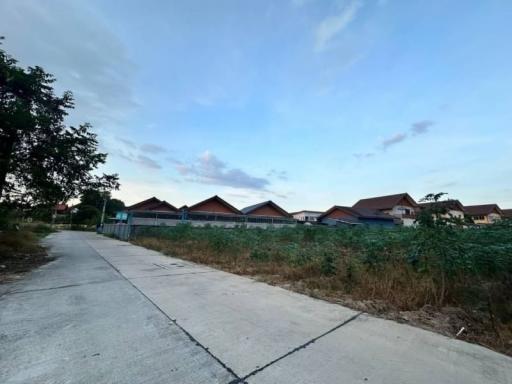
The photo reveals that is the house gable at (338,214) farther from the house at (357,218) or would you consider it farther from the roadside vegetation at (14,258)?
the roadside vegetation at (14,258)

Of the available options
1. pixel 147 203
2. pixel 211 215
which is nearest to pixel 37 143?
pixel 211 215

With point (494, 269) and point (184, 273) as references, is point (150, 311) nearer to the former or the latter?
point (184, 273)

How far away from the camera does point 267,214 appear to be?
3067 cm

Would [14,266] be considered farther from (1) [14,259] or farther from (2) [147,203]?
(2) [147,203]

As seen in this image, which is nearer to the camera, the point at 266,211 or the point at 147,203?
the point at 266,211

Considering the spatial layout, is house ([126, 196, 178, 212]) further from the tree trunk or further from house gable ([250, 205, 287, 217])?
the tree trunk

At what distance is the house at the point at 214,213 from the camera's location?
84.7 feet

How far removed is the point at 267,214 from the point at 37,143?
24371mm

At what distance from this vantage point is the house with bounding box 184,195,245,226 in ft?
84.7

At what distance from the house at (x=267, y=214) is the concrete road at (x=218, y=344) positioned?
81.7 feet

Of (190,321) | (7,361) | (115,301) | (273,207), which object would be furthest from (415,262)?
(273,207)

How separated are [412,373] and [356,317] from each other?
4.20 ft

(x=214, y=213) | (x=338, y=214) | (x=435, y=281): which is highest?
(x=338, y=214)

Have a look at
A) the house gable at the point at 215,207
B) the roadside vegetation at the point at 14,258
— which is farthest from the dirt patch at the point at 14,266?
the house gable at the point at 215,207
